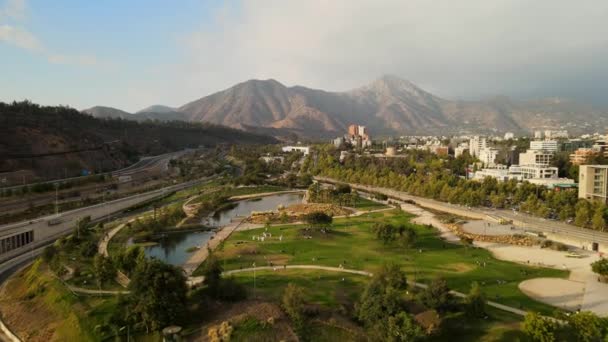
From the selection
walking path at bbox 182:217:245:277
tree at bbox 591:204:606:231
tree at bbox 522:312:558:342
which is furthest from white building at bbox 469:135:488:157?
tree at bbox 522:312:558:342

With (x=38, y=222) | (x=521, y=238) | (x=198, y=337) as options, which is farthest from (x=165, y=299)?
(x=521, y=238)

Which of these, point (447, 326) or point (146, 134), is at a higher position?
point (146, 134)

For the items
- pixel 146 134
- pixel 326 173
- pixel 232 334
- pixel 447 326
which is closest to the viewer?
pixel 232 334

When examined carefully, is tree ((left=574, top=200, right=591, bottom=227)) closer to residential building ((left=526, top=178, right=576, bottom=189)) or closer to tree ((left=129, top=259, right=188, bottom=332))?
residential building ((left=526, top=178, right=576, bottom=189))

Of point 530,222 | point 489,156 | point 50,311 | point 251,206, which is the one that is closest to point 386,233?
point 530,222

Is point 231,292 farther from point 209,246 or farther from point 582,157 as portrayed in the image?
point 582,157

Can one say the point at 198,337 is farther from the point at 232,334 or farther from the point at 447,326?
the point at 447,326

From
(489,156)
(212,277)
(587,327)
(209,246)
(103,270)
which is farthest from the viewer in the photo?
(489,156)

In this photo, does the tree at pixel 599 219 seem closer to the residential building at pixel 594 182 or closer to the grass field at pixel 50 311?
the residential building at pixel 594 182
